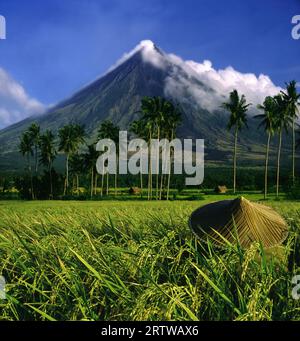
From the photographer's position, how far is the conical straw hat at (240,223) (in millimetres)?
3549

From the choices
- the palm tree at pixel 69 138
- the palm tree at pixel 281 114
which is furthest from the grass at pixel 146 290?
the palm tree at pixel 69 138

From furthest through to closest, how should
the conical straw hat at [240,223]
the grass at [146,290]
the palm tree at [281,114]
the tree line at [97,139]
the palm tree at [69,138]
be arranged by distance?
1. the palm tree at [69,138]
2. the tree line at [97,139]
3. the palm tree at [281,114]
4. the conical straw hat at [240,223]
5. the grass at [146,290]

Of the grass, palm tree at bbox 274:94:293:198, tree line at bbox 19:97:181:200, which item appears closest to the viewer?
the grass

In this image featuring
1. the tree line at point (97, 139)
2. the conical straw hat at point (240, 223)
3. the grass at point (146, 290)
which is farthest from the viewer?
the tree line at point (97, 139)

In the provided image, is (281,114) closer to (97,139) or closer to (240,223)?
(97,139)

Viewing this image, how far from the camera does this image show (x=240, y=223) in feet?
11.8

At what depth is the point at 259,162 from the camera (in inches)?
7466

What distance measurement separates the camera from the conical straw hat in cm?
355

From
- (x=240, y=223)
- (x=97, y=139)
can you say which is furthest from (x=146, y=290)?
(x=97, y=139)

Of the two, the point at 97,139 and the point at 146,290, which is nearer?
the point at 146,290

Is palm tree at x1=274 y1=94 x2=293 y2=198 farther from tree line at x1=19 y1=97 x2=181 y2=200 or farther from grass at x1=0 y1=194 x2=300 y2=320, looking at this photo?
grass at x1=0 y1=194 x2=300 y2=320

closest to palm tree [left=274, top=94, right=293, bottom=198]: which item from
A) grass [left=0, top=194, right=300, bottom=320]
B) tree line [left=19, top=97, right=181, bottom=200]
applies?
tree line [left=19, top=97, right=181, bottom=200]

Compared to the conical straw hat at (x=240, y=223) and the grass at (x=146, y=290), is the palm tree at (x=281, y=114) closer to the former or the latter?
the conical straw hat at (x=240, y=223)
